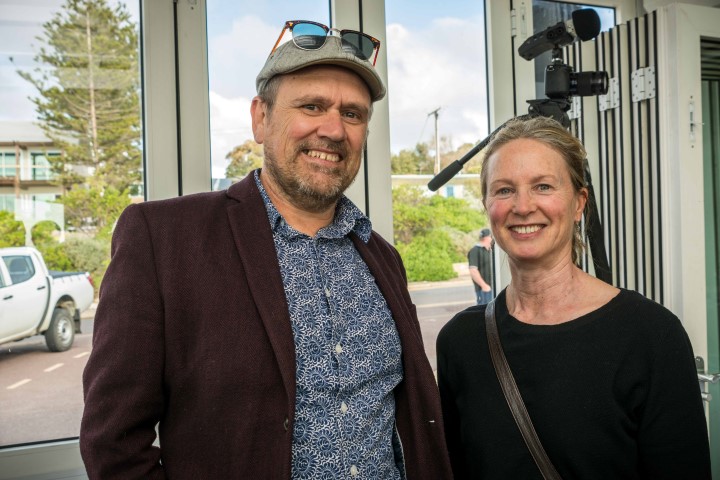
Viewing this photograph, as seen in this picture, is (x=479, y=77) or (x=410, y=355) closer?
(x=410, y=355)

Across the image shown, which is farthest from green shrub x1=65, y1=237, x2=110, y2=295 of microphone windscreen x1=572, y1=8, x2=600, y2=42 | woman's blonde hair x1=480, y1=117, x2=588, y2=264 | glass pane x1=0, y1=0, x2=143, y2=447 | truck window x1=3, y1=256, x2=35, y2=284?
microphone windscreen x1=572, y1=8, x2=600, y2=42

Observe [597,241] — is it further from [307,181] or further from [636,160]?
[307,181]

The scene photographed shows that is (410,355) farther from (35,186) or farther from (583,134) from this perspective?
(583,134)

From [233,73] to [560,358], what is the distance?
1.40 metres

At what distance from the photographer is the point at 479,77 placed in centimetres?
224

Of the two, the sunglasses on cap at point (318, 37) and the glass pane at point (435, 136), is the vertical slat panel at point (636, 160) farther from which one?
the sunglasses on cap at point (318, 37)

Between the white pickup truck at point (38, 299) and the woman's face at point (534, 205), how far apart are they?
136cm

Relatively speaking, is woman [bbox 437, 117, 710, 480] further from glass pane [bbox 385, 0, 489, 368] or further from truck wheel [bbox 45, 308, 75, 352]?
truck wheel [bbox 45, 308, 75, 352]

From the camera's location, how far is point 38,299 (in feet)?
5.84

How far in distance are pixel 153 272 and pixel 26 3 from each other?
4.14 feet

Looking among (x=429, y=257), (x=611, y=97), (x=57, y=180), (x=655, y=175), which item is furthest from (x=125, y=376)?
(x=611, y=97)

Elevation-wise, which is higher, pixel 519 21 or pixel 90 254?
pixel 519 21

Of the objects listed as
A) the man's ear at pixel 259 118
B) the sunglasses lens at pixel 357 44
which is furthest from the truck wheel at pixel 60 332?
the sunglasses lens at pixel 357 44

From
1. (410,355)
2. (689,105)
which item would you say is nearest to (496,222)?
(410,355)
